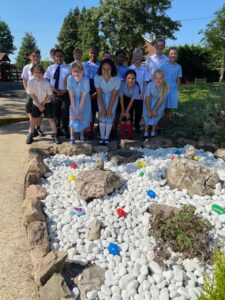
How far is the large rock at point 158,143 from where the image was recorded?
5.13 m

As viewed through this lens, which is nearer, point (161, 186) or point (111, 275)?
point (111, 275)

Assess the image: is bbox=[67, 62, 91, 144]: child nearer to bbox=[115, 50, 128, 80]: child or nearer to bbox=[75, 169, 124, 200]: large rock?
bbox=[115, 50, 128, 80]: child

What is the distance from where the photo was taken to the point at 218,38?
2495 cm

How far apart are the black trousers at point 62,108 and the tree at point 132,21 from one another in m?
18.3

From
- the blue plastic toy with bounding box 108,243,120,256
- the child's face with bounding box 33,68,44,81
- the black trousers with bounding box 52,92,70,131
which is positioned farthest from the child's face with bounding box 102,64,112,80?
the blue plastic toy with bounding box 108,243,120,256

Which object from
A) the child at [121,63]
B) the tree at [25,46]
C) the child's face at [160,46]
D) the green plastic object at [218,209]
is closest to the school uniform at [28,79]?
the child at [121,63]

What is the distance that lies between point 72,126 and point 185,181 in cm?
227

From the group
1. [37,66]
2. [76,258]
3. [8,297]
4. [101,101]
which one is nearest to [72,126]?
[101,101]

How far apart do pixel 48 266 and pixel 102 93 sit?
3.37m

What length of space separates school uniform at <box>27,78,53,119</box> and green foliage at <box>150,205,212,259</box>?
3243 millimetres

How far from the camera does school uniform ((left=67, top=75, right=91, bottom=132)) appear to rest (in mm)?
5138

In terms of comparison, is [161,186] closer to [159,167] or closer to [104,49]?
[159,167]

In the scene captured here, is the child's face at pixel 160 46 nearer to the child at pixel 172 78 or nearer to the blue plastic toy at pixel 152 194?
the child at pixel 172 78

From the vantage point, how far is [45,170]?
4.26 meters
